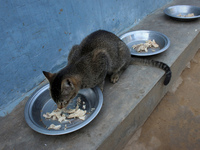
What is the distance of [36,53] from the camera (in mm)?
2762

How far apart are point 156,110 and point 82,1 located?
243 centimetres

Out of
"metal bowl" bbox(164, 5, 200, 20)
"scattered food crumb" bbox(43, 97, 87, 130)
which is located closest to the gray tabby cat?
"scattered food crumb" bbox(43, 97, 87, 130)

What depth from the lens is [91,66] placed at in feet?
8.23

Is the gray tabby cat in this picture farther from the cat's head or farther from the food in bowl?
the food in bowl

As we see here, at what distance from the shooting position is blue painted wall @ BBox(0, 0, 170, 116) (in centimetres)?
239

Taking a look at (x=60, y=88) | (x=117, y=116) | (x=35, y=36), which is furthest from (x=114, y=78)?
(x=35, y=36)

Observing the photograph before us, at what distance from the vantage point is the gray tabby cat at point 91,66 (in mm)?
2080

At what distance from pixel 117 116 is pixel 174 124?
3.94ft

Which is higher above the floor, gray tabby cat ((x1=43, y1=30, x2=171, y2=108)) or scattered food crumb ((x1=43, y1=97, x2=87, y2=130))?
gray tabby cat ((x1=43, y1=30, x2=171, y2=108))

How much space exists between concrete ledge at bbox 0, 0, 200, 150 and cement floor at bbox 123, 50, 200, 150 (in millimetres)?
146

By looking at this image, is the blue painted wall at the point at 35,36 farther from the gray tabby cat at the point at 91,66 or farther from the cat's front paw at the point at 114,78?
the cat's front paw at the point at 114,78

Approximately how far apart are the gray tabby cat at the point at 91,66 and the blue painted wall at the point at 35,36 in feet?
1.54

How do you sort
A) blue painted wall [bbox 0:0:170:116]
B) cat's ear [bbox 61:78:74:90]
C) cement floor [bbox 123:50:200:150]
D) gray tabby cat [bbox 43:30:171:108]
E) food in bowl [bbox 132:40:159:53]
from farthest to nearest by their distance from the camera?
food in bowl [bbox 132:40:159:53], cement floor [bbox 123:50:200:150], blue painted wall [bbox 0:0:170:116], gray tabby cat [bbox 43:30:171:108], cat's ear [bbox 61:78:74:90]

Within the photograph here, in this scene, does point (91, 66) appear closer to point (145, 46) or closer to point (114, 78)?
point (114, 78)
